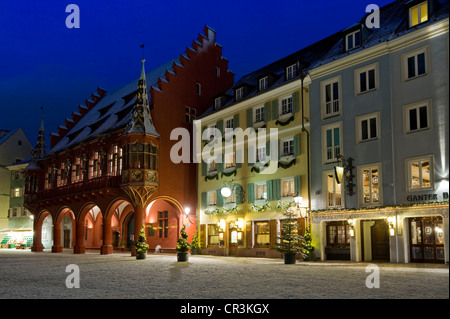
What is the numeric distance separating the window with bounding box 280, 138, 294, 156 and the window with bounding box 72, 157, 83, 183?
2333cm

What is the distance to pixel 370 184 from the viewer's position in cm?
2939

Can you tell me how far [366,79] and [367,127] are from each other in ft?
9.42

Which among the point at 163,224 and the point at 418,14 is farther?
the point at 163,224

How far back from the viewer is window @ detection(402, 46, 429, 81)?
26.9m

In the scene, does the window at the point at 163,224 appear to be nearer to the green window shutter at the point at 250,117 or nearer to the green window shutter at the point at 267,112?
the green window shutter at the point at 250,117

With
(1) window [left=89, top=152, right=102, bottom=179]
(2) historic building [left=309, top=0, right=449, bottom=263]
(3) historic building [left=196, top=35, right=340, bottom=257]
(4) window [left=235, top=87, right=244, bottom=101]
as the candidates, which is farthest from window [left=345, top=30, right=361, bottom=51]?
(1) window [left=89, top=152, right=102, bottom=179]

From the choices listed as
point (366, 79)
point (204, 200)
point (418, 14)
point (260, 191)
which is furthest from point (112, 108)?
point (418, 14)

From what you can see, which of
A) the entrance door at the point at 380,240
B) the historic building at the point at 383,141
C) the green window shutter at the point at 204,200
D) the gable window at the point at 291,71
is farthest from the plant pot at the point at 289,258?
the green window shutter at the point at 204,200

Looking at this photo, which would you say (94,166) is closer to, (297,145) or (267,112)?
(267,112)

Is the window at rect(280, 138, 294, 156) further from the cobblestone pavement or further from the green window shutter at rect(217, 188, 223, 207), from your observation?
the cobblestone pavement

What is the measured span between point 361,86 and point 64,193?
33.2 m

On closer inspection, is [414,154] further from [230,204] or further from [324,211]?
[230,204]
